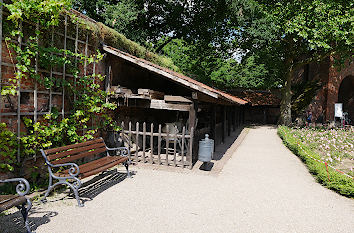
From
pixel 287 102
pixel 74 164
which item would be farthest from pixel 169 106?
pixel 287 102

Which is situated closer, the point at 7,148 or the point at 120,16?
the point at 7,148

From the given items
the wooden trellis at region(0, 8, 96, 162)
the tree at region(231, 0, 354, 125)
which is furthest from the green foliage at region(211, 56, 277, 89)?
the wooden trellis at region(0, 8, 96, 162)

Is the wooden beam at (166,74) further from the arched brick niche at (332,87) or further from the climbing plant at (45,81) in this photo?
the arched brick niche at (332,87)

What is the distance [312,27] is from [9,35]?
49.7 ft

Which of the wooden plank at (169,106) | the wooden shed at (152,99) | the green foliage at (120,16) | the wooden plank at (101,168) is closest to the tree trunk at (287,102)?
the wooden shed at (152,99)

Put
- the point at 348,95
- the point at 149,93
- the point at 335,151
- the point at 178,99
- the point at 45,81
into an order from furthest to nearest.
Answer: the point at 348,95 < the point at 335,151 < the point at 178,99 < the point at 149,93 < the point at 45,81

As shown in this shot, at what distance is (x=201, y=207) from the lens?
13.5 feet

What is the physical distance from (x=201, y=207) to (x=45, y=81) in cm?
397

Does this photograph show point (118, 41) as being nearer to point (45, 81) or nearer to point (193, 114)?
point (45, 81)

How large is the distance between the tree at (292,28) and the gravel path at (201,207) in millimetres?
10491

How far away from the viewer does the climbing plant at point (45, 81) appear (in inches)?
158

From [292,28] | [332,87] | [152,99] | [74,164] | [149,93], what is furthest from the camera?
[332,87]

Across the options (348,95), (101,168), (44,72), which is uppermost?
(348,95)

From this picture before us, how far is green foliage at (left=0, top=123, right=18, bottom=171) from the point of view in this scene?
3889mm
